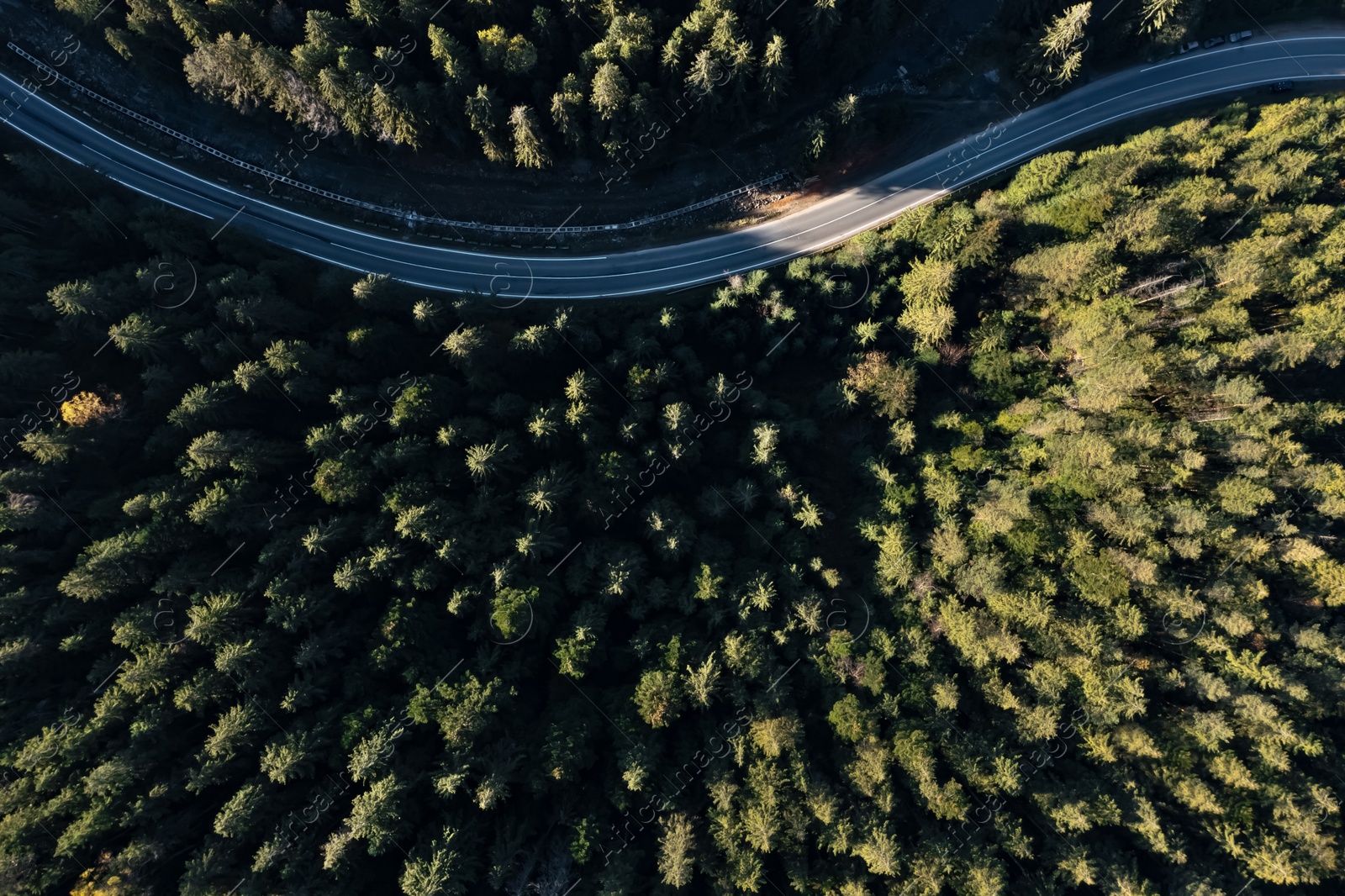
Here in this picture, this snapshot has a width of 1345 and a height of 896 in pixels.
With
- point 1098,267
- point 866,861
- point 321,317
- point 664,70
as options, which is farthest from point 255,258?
point 1098,267

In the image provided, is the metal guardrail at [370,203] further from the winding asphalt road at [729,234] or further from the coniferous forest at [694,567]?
the coniferous forest at [694,567]

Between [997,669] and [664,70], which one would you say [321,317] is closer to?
[664,70]

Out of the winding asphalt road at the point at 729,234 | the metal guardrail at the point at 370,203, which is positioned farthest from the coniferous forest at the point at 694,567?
the metal guardrail at the point at 370,203

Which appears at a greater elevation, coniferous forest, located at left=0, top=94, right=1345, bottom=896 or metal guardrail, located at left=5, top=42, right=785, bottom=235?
metal guardrail, located at left=5, top=42, right=785, bottom=235

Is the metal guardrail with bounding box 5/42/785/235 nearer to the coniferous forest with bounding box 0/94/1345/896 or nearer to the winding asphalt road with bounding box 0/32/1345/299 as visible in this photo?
the winding asphalt road with bounding box 0/32/1345/299

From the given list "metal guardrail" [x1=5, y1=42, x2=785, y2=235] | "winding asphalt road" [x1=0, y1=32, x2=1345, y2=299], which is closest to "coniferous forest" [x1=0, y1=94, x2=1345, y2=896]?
"winding asphalt road" [x1=0, y1=32, x2=1345, y2=299]

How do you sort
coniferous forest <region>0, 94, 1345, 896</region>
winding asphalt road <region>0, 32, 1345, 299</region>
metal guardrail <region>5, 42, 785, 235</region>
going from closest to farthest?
1. coniferous forest <region>0, 94, 1345, 896</region>
2. metal guardrail <region>5, 42, 785, 235</region>
3. winding asphalt road <region>0, 32, 1345, 299</region>

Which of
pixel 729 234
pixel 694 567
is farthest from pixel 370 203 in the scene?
pixel 694 567
